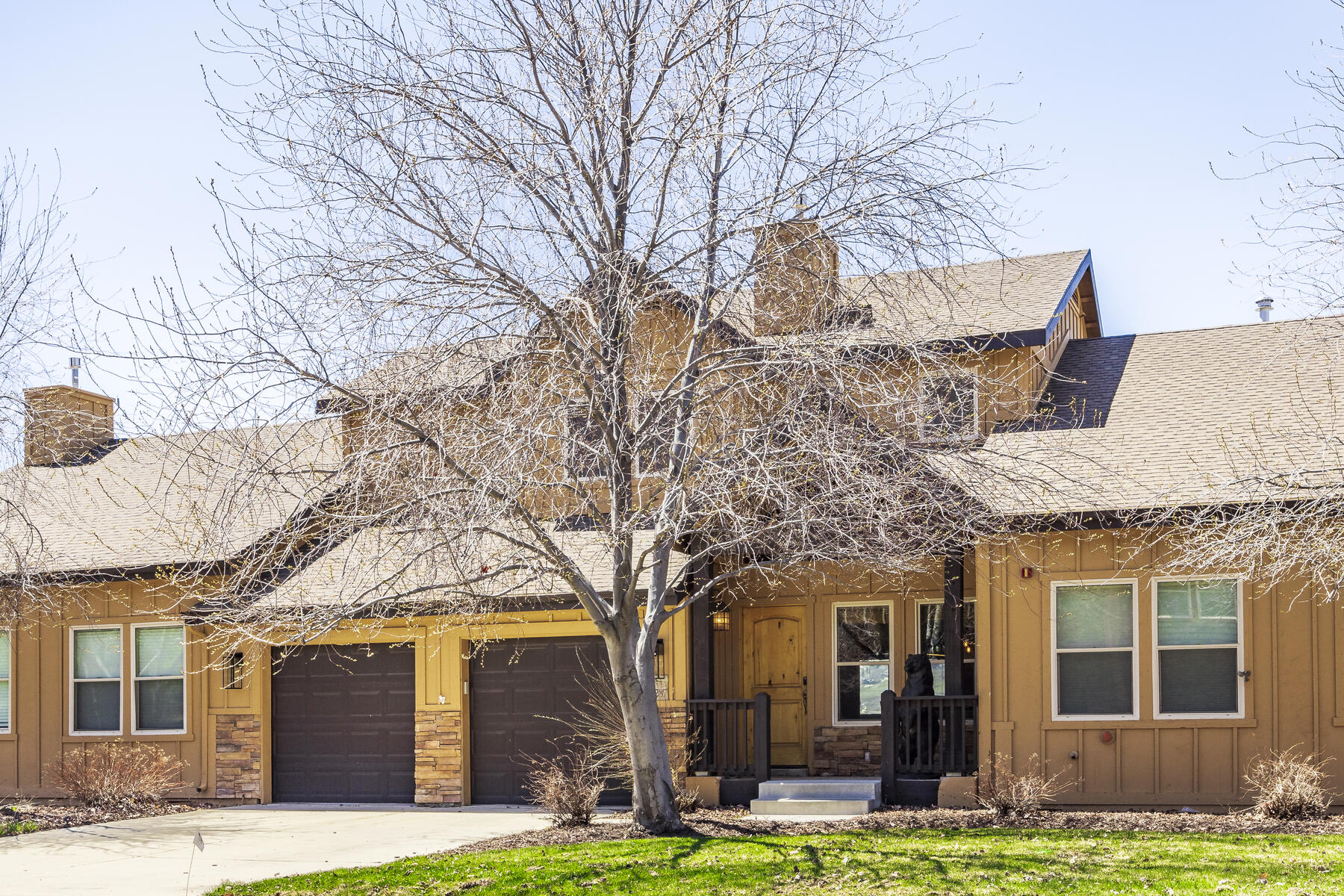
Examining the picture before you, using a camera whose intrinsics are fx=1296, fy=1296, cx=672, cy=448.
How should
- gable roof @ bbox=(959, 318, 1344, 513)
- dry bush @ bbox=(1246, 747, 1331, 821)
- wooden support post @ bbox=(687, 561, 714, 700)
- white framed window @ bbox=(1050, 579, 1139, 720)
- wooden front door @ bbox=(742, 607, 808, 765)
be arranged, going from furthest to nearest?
wooden front door @ bbox=(742, 607, 808, 765)
wooden support post @ bbox=(687, 561, 714, 700)
white framed window @ bbox=(1050, 579, 1139, 720)
dry bush @ bbox=(1246, 747, 1331, 821)
gable roof @ bbox=(959, 318, 1344, 513)

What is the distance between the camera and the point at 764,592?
53.4 feet

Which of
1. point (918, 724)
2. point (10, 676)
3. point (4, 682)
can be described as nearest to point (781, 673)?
point (918, 724)

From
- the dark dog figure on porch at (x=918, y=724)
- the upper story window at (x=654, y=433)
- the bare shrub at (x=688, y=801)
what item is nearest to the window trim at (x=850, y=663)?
the dark dog figure on porch at (x=918, y=724)

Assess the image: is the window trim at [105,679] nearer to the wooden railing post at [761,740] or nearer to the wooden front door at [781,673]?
the wooden front door at [781,673]

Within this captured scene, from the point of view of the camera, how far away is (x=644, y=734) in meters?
11.3

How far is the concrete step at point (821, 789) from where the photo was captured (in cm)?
1331

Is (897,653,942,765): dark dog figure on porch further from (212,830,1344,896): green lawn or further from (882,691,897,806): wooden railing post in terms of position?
(212,830,1344,896): green lawn

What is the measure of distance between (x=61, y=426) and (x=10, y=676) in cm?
391

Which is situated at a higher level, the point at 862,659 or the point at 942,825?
the point at 862,659

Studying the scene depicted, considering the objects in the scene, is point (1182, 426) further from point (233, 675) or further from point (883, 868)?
point (233, 675)

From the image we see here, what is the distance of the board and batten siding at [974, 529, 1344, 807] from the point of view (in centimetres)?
1225

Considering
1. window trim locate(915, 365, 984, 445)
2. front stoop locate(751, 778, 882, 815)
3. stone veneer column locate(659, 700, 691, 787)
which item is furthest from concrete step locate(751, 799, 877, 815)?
window trim locate(915, 365, 984, 445)

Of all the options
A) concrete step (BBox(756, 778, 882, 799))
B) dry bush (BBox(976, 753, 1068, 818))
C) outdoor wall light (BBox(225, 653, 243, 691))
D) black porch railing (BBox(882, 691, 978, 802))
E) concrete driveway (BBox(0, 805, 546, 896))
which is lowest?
concrete driveway (BBox(0, 805, 546, 896))

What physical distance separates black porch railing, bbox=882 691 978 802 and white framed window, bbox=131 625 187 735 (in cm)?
906
